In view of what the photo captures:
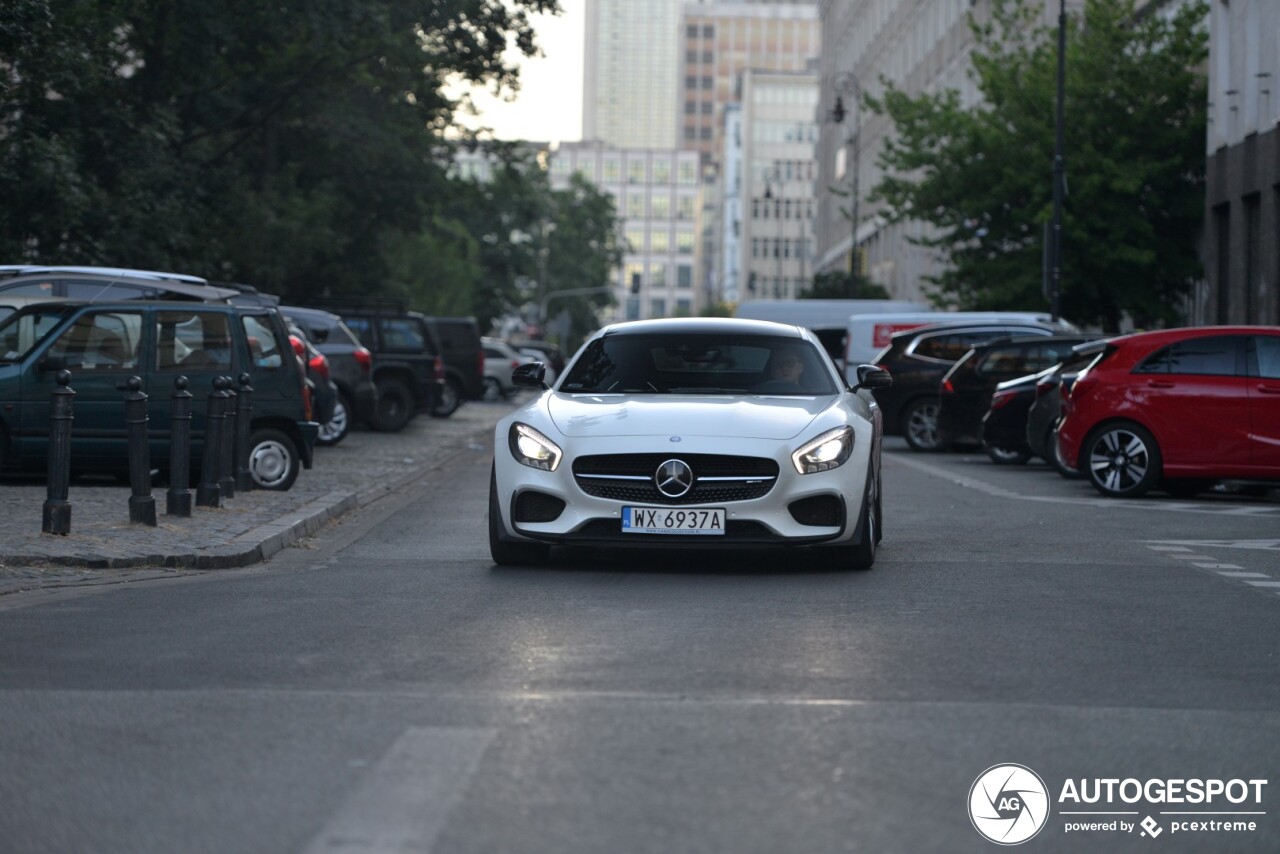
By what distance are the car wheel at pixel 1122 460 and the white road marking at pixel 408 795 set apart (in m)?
13.1

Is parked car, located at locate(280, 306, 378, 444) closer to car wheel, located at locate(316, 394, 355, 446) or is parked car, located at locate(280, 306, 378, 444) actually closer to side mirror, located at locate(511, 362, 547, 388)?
car wheel, located at locate(316, 394, 355, 446)

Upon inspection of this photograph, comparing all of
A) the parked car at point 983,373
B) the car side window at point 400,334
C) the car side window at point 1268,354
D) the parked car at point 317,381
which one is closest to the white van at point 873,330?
the parked car at point 983,373

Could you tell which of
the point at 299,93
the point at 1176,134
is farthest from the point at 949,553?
the point at 1176,134

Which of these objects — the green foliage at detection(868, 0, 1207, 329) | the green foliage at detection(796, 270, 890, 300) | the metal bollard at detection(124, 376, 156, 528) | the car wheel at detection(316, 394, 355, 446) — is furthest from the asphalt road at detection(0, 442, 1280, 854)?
the green foliage at detection(796, 270, 890, 300)

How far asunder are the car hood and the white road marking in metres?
4.72

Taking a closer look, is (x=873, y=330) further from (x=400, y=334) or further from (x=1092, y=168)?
(x=1092, y=168)

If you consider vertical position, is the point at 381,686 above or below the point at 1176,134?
below

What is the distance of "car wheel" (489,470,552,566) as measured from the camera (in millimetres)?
11367

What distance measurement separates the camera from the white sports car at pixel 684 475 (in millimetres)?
10883

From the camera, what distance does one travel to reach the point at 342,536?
14.2 m

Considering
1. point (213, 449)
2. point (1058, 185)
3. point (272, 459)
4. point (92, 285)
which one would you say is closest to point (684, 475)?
point (213, 449)

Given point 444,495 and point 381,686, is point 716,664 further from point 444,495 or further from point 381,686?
point 444,495

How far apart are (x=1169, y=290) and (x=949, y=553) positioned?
33337 millimetres

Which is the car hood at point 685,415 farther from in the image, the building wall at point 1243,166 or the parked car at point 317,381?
the building wall at point 1243,166
